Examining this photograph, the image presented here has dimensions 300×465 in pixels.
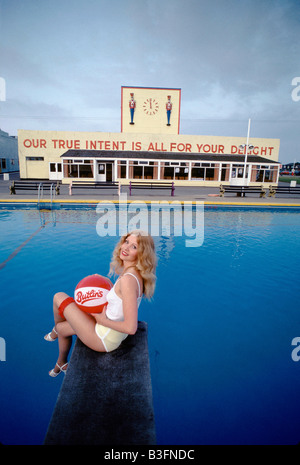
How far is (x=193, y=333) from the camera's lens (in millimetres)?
4094

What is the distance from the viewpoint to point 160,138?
99.6 feet

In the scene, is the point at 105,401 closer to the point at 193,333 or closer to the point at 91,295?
the point at 91,295

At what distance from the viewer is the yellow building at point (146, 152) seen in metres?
28.7

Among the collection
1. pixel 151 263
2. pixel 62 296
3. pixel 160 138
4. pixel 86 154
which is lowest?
pixel 62 296

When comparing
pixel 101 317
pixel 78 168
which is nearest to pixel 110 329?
pixel 101 317

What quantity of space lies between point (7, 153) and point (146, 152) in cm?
2759

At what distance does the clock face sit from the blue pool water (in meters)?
26.7

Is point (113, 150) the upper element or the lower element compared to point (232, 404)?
upper

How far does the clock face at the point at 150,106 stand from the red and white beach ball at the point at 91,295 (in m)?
32.0

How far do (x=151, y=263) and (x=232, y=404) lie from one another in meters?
1.83

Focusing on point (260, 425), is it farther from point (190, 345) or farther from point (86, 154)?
point (86, 154)

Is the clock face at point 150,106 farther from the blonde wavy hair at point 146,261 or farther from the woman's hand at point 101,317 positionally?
the woman's hand at point 101,317
